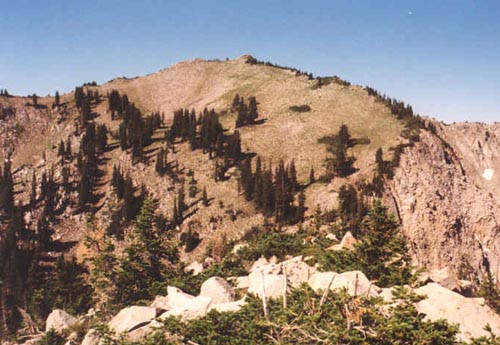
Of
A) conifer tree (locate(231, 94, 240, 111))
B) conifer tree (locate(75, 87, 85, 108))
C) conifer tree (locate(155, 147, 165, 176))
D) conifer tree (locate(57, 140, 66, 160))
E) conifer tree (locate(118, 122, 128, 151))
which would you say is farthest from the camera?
conifer tree (locate(75, 87, 85, 108))

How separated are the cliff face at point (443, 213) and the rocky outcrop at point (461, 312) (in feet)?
101

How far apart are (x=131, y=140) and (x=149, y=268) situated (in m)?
57.9

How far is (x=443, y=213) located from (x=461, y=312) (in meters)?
42.3

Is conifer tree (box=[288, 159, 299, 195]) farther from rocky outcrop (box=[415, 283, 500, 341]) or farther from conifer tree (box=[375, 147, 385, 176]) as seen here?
rocky outcrop (box=[415, 283, 500, 341])

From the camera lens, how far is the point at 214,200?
66.1 metres

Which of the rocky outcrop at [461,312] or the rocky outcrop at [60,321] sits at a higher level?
the rocky outcrop at [461,312]

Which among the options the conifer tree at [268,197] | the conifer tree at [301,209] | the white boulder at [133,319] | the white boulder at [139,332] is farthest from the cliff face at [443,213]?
the white boulder at [139,332]

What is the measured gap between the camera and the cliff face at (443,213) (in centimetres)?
5100

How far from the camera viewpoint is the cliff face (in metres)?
51.0

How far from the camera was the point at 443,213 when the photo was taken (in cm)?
5366

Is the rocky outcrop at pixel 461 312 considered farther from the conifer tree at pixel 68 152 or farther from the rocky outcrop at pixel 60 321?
the conifer tree at pixel 68 152

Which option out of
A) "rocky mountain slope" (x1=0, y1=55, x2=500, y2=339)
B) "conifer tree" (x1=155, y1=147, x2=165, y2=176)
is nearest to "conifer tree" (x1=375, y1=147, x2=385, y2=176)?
"rocky mountain slope" (x1=0, y1=55, x2=500, y2=339)

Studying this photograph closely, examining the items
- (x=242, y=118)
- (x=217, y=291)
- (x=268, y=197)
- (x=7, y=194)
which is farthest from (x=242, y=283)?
(x=7, y=194)

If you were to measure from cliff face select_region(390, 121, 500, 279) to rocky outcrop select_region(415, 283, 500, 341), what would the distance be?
30.8 m
